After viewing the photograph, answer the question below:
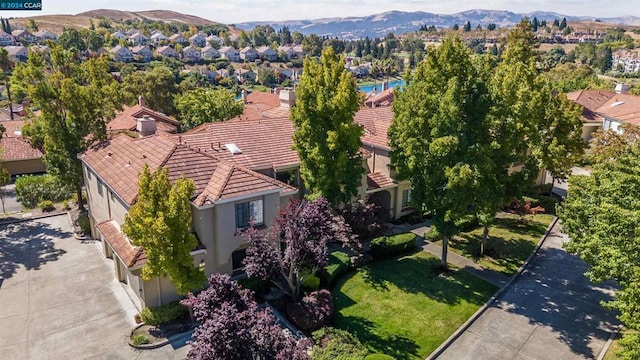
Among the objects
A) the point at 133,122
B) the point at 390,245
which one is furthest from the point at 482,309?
the point at 133,122

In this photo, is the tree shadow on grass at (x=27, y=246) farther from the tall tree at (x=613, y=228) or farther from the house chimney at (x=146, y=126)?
the tall tree at (x=613, y=228)

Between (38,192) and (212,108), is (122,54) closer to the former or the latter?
(212,108)

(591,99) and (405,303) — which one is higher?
(591,99)

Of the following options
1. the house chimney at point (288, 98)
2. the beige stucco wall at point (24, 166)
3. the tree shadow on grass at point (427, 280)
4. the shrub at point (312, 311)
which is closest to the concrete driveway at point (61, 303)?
the shrub at point (312, 311)

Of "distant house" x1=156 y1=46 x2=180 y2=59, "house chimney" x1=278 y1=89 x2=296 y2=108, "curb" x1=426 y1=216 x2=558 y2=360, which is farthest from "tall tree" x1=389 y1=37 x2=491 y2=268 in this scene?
"distant house" x1=156 y1=46 x2=180 y2=59

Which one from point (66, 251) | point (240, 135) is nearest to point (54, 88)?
point (66, 251)

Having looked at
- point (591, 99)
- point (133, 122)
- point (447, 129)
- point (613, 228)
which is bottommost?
point (613, 228)

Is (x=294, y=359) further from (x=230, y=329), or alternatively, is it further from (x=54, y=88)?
(x=54, y=88)
